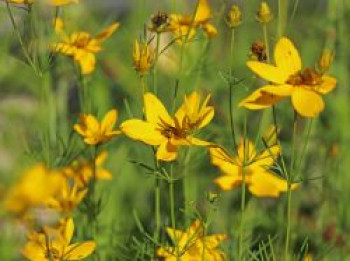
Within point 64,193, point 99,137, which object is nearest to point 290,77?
point 99,137

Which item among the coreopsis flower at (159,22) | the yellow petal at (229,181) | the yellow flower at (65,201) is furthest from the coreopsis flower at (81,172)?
the coreopsis flower at (159,22)

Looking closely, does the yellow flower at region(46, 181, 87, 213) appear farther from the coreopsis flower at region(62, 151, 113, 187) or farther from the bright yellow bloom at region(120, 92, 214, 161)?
the bright yellow bloom at region(120, 92, 214, 161)

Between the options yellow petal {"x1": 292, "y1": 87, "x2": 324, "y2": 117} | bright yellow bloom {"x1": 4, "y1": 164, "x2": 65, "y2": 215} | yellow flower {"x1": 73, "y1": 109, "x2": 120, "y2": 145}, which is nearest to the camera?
bright yellow bloom {"x1": 4, "y1": 164, "x2": 65, "y2": 215}

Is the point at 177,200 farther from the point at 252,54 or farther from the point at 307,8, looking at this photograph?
the point at 307,8

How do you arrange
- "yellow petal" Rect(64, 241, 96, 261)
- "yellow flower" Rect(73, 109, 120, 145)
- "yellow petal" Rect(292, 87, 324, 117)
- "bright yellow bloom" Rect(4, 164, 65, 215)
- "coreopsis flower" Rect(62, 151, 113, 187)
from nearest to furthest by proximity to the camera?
"bright yellow bloom" Rect(4, 164, 65, 215)
"yellow petal" Rect(292, 87, 324, 117)
"yellow petal" Rect(64, 241, 96, 261)
"yellow flower" Rect(73, 109, 120, 145)
"coreopsis flower" Rect(62, 151, 113, 187)

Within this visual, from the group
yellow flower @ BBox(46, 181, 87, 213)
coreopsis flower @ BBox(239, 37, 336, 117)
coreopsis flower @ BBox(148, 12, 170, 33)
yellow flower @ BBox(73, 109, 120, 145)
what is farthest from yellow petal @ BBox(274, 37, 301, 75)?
yellow flower @ BBox(46, 181, 87, 213)

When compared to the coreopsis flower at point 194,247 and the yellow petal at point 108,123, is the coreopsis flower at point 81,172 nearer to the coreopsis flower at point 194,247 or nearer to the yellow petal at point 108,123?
the yellow petal at point 108,123
